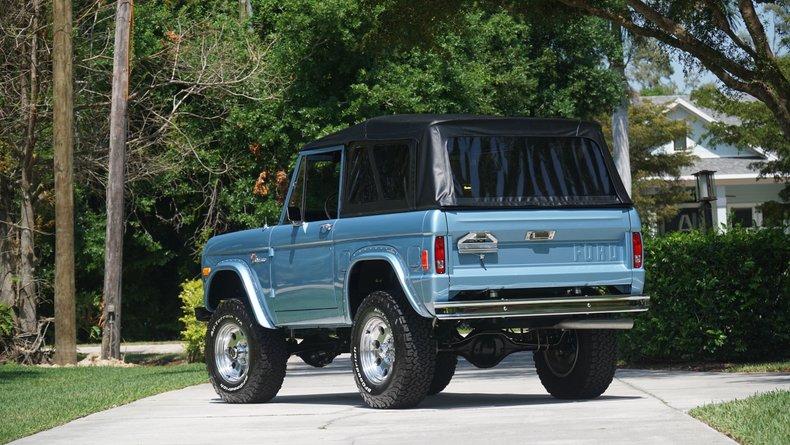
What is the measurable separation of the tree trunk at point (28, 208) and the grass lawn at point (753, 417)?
16292 mm

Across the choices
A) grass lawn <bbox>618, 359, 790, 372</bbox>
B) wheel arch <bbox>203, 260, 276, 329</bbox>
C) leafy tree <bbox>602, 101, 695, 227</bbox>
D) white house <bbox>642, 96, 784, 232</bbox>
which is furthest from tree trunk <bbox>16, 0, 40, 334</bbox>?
white house <bbox>642, 96, 784, 232</bbox>

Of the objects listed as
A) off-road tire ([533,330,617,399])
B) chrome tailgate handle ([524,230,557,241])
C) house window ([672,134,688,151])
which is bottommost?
off-road tire ([533,330,617,399])

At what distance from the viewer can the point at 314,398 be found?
1506 cm

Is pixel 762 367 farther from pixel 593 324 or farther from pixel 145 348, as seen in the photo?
pixel 145 348

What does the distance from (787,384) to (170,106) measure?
62.0ft

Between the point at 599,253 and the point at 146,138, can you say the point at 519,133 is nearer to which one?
the point at 599,253

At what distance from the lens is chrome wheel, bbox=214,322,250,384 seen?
1438cm

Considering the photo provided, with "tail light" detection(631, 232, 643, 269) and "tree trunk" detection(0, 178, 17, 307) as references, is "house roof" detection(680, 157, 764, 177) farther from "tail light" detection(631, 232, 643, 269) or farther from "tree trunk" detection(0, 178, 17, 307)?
"tail light" detection(631, 232, 643, 269)

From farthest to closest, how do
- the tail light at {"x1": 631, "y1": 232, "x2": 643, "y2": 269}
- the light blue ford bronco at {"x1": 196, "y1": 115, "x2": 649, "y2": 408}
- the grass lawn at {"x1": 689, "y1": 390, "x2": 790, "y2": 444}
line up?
the tail light at {"x1": 631, "y1": 232, "x2": 643, "y2": 269}
the light blue ford bronco at {"x1": 196, "y1": 115, "x2": 649, "y2": 408}
the grass lawn at {"x1": 689, "y1": 390, "x2": 790, "y2": 444}

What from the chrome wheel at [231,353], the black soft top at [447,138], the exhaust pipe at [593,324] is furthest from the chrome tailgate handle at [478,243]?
the chrome wheel at [231,353]

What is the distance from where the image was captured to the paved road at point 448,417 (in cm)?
1000

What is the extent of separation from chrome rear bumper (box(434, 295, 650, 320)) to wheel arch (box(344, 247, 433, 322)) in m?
0.34

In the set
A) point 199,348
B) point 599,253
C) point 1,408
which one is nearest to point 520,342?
point 599,253

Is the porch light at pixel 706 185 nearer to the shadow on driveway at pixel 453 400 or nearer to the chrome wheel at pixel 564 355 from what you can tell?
the shadow on driveway at pixel 453 400
